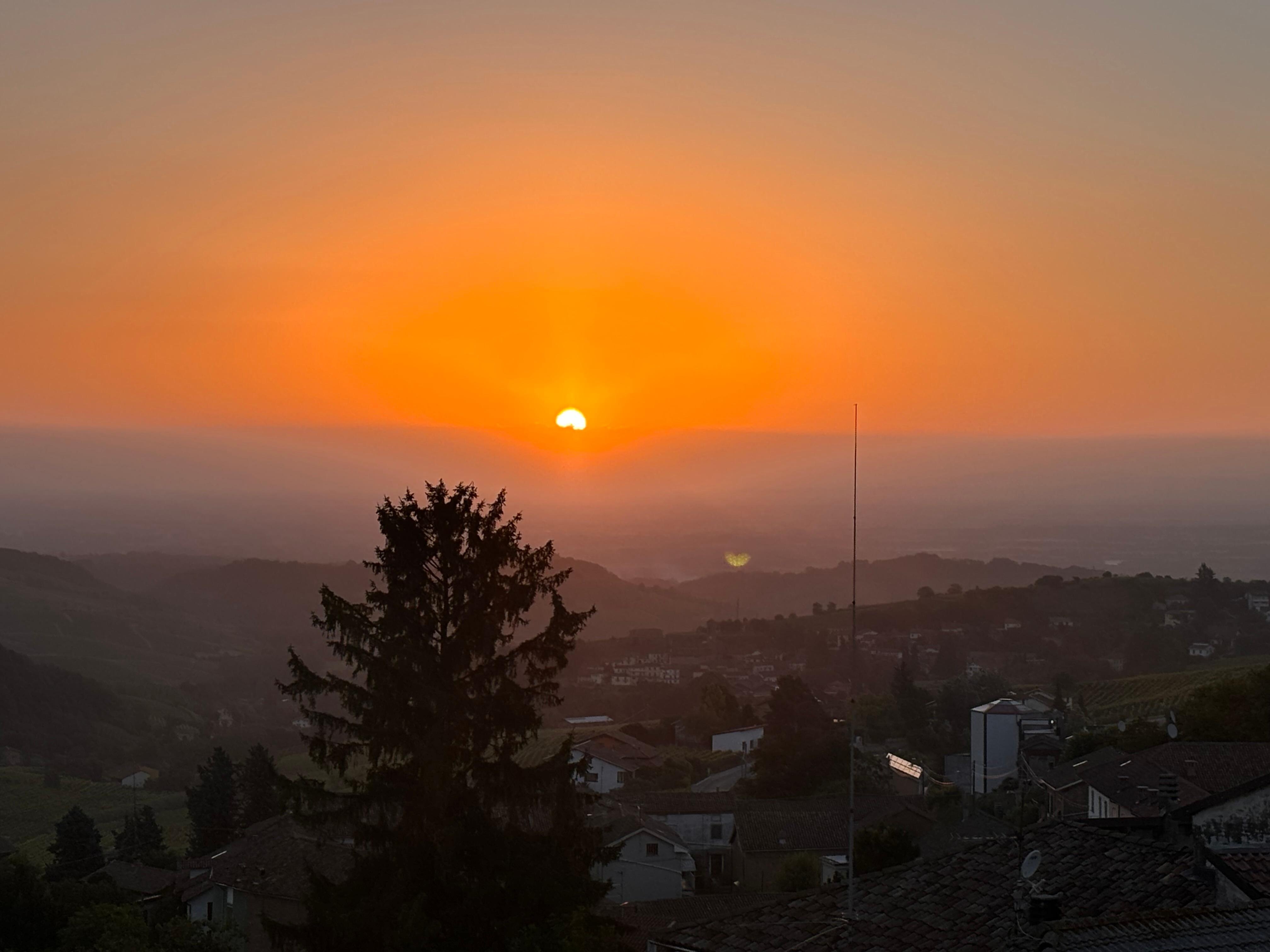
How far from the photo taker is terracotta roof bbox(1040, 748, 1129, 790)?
33.2 meters

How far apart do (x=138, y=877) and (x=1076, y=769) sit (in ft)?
81.9

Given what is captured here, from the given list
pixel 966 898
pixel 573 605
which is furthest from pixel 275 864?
pixel 573 605

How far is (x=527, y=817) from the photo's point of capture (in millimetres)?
16359

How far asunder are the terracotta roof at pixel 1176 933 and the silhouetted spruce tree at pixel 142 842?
36647mm

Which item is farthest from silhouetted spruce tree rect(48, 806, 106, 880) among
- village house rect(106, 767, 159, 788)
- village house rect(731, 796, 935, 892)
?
village house rect(106, 767, 159, 788)

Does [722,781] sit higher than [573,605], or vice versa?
[573,605]

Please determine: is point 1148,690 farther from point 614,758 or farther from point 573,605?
point 573,605

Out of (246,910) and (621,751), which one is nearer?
(246,910)

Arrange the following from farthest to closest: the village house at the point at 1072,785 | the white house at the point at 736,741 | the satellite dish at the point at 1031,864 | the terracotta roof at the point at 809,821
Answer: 1. the white house at the point at 736,741
2. the terracotta roof at the point at 809,821
3. the village house at the point at 1072,785
4. the satellite dish at the point at 1031,864

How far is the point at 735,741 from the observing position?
2559 inches

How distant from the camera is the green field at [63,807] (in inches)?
2116

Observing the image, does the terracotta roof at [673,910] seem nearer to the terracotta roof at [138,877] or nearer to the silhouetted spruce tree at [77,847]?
the terracotta roof at [138,877]

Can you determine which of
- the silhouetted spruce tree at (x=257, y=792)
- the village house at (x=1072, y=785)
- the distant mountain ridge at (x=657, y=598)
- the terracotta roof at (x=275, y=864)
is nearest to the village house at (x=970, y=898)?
the terracotta roof at (x=275, y=864)

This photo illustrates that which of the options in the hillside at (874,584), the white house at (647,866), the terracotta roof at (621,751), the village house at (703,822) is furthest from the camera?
the hillside at (874,584)
